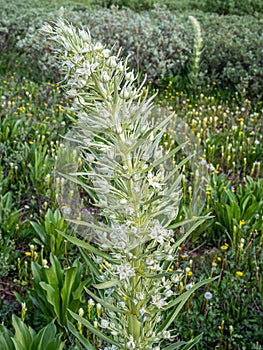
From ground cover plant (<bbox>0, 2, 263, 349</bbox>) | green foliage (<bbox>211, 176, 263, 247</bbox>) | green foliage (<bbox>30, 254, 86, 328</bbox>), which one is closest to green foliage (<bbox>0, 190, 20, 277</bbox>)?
ground cover plant (<bbox>0, 2, 263, 349</bbox>)

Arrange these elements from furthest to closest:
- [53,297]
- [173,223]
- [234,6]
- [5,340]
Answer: [234,6] → [173,223] → [53,297] → [5,340]

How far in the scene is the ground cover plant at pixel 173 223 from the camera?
126 inches

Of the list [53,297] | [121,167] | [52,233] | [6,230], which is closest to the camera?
[121,167]

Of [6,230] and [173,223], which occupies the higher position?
[173,223]

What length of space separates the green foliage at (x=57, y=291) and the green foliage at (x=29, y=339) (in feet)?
1.26

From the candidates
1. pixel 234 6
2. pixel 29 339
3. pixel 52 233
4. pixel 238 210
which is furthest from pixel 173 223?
pixel 234 6

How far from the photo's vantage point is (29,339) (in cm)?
273

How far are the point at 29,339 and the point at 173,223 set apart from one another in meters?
1.70

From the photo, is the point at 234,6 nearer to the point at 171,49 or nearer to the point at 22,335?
the point at 171,49

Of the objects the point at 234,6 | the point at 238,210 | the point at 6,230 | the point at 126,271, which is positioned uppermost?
the point at 234,6

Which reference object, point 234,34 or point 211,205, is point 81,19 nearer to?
point 234,34

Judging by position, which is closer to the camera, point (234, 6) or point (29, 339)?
point (29, 339)

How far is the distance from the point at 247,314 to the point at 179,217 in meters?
0.96

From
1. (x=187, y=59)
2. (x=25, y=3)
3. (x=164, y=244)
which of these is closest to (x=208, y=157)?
(x=187, y=59)
